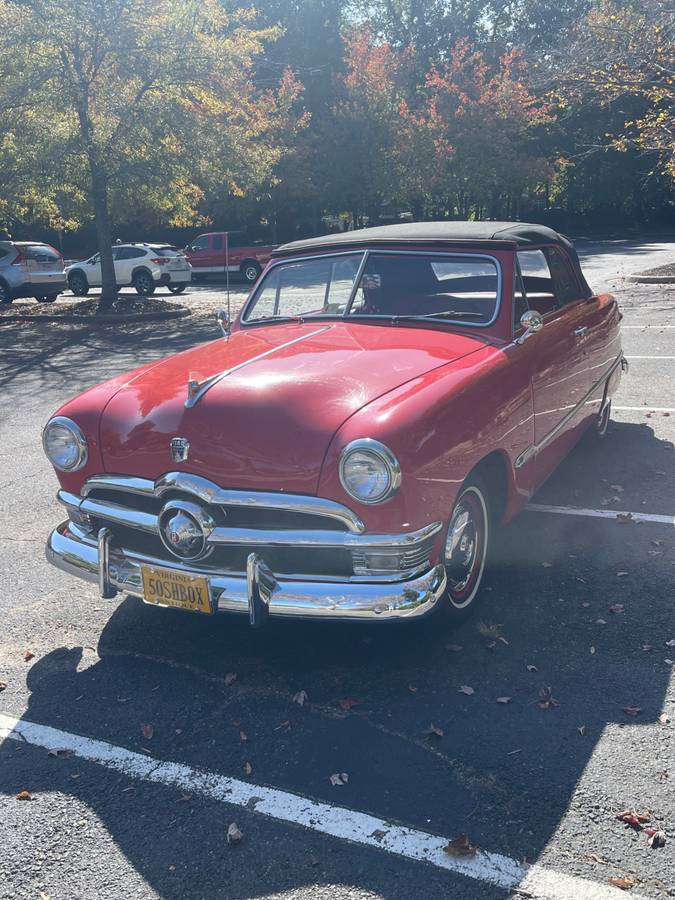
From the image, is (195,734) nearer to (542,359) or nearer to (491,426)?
(491,426)

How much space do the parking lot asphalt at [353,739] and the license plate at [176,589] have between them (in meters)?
0.39

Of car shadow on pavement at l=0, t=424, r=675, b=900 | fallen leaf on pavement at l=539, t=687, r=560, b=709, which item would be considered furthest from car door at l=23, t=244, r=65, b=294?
fallen leaf on pavement at l=539, t=687, r=560, b=709

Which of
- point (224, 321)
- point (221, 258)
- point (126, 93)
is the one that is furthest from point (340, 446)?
point (221, 258)

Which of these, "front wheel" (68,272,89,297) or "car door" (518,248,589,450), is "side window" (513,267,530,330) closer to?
"car door" (518,248,589,450)

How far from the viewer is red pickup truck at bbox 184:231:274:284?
89.0ft

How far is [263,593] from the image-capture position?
371cm

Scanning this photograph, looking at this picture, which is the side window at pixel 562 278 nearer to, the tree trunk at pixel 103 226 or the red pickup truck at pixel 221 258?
the tree trunk at pixel 103 226

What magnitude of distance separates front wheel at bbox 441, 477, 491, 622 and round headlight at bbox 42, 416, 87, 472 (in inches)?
73.6

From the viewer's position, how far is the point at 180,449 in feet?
12.8

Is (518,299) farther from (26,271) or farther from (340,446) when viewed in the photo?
(26,271)

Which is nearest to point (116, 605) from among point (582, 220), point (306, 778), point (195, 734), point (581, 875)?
point (195, 734)

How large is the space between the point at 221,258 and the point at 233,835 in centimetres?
2623

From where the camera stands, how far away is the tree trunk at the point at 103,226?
1781cm

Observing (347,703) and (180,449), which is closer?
(347,703)
